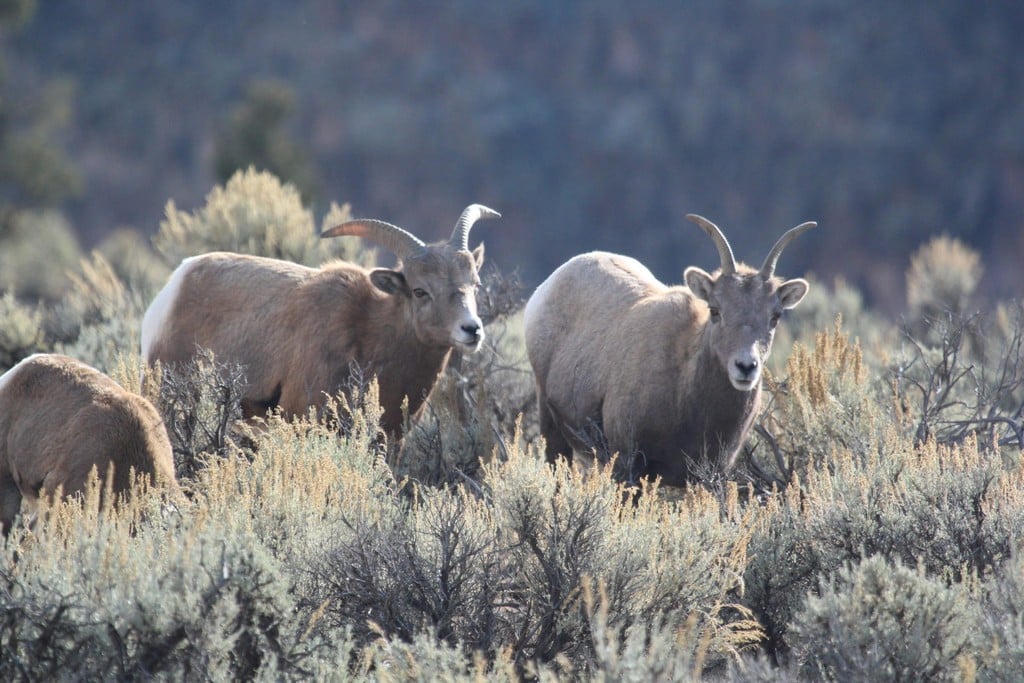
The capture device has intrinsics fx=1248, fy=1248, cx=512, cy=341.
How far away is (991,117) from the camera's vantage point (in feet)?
107

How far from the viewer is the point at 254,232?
1211 centimetres

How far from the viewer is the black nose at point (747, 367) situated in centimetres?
634

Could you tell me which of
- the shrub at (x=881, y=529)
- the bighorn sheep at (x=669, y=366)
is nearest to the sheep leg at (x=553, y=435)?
the bighorn sheep at (x=669, y=366)

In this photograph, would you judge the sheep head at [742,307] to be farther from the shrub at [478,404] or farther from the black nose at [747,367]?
the shrub at [478,404]

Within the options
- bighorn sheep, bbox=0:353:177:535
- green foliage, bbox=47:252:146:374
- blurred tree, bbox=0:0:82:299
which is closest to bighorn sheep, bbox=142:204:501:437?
bighorn sheep, bbox=0:353:177:535

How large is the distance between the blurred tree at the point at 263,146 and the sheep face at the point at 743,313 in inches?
596

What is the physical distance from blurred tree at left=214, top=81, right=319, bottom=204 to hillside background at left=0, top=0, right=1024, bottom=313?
7643mm

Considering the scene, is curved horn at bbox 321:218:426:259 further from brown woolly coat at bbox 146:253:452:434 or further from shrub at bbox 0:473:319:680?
shrub at bbox 0:473:319:680

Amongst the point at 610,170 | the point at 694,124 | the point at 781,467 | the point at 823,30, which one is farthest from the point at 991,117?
the point at 781,467

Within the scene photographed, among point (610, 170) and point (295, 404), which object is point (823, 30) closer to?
point (610, 170)

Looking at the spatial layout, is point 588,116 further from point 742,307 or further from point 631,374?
point 742,307

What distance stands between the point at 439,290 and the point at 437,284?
5 cm

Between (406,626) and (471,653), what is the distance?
0.28m

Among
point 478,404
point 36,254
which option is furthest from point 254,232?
point 36,254
